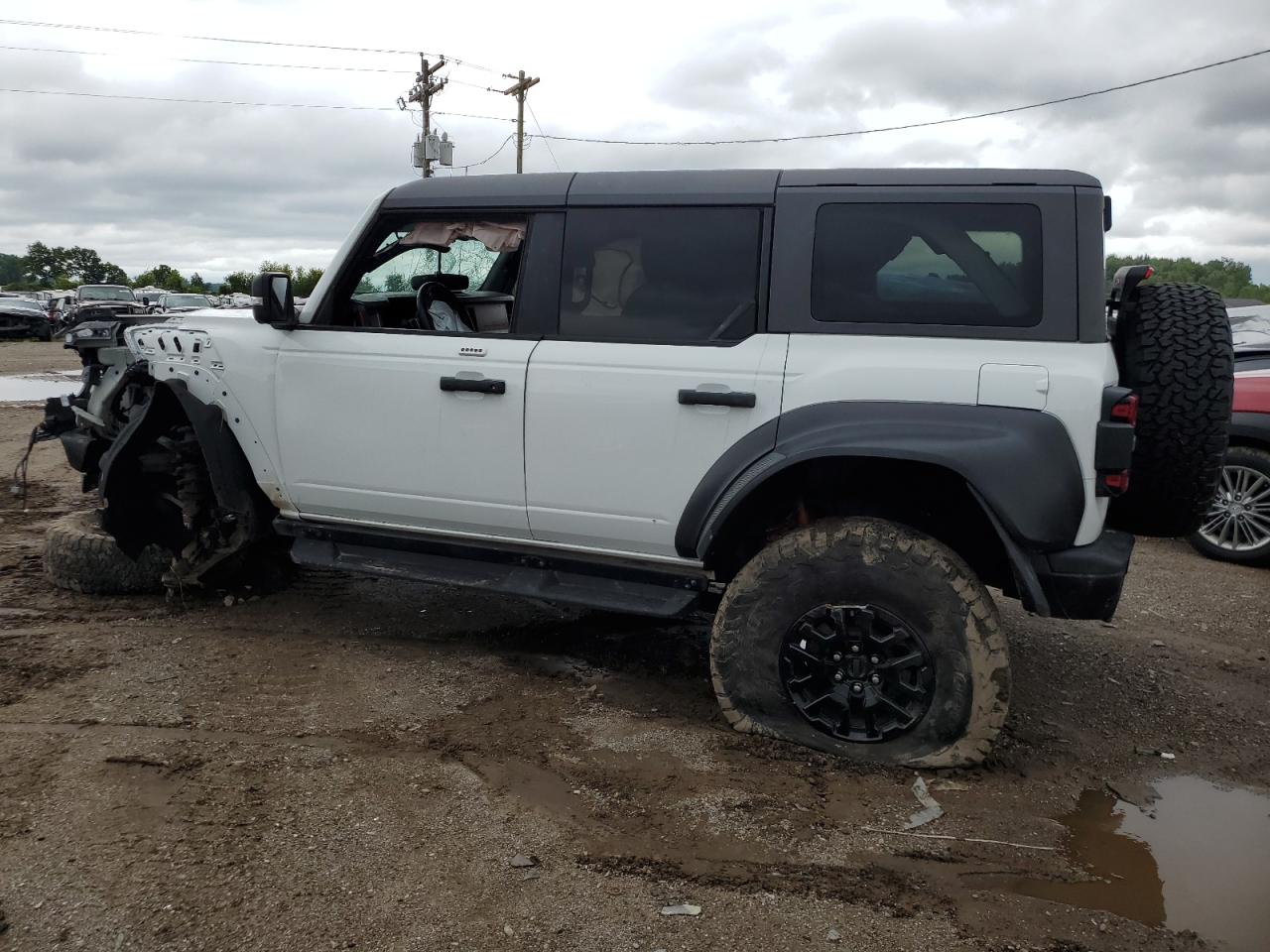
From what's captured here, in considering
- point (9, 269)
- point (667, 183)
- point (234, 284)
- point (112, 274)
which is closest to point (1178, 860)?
point (667, 183)

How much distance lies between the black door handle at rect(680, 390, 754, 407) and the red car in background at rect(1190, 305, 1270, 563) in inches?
166

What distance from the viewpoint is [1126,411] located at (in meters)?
3.04

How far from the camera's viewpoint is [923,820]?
304cm

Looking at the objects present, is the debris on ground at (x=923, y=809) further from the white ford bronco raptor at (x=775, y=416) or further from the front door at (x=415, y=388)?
the front door at (x=415, y=388)

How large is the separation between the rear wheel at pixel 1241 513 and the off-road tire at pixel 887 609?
12.7 feet

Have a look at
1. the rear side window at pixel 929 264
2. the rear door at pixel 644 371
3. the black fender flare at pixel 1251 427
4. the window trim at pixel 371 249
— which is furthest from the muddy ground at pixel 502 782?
the black fender flare at pixel 1251 427

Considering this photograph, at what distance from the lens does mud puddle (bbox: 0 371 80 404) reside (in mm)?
13195

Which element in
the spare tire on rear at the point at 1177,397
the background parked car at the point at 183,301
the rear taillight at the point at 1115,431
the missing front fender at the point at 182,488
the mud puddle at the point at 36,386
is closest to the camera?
the rear taillight at the point at 1115,431

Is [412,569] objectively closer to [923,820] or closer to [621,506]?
[621,506]

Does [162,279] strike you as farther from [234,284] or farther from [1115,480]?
[1115,480]

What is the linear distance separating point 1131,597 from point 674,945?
13.6 feet

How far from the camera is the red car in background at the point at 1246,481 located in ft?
20.1

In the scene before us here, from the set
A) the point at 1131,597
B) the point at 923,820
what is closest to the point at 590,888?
the point at 923,820

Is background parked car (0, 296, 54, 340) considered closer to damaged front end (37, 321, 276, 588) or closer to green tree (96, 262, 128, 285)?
damaged front end (37, 321, 276, 588)
